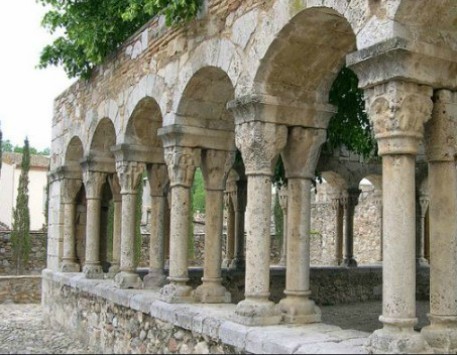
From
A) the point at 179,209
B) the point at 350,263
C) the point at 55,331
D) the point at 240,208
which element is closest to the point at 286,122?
the point at 179,209

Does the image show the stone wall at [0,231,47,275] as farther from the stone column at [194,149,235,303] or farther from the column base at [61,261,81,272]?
the stone column at [194,149,235,303]

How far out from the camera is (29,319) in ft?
39.5

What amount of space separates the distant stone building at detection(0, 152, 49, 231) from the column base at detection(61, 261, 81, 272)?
26063mm

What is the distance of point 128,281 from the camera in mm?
8352

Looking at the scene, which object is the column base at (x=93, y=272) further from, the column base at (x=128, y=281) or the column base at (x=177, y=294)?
the column base at (x=177, y=294)

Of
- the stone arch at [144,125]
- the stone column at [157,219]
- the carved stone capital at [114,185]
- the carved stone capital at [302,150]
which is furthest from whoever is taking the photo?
the carved stone capital at [114,185]

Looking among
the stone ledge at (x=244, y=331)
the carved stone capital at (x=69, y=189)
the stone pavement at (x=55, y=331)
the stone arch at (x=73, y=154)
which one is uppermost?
the stone arch at (x=73, y=154)

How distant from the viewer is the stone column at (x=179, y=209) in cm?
709

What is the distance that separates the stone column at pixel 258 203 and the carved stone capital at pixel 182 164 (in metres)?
1.54

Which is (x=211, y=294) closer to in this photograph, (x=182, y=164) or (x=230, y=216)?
(x=182, y=164)

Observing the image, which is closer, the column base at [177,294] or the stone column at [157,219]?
the column base at [177,294]

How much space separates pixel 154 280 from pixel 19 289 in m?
7.55

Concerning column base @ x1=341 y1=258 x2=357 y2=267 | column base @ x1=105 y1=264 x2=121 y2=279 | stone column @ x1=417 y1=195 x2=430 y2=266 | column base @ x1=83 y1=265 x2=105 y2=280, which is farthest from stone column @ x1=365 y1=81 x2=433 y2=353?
stone column @ x1=417 y1=195 x2=430 y2=266

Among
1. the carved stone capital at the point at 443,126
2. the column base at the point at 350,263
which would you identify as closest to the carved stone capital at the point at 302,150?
the carved stone capital at the point at 443,126
